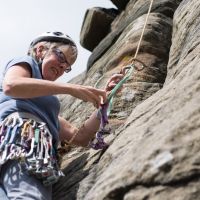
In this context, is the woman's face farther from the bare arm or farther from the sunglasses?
the bare arm

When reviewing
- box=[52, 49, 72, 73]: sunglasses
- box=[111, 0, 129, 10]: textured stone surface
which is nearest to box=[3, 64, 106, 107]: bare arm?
box=[52, 49, 72, 73]: sunglasses

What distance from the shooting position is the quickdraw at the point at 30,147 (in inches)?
149

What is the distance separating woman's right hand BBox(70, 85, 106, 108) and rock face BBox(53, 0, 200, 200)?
32cm

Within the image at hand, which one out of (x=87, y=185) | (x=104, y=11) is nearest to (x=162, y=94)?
(x=87, y=185)

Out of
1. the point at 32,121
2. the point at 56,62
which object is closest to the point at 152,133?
the point at 32,121

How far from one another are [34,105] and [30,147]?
0.50m

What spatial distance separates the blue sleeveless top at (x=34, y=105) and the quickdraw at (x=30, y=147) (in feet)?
0.35

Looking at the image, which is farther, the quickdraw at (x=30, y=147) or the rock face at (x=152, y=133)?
the quickdraw at (x=30, y=147)

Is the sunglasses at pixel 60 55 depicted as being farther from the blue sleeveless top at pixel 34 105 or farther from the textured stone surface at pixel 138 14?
the textured stone surface at pixel 138 14

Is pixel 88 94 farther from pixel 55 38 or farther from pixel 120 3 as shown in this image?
pixel 120 3

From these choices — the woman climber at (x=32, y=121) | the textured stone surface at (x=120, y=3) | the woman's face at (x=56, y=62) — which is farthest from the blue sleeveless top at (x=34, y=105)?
the textured stone surface at (x=120, y=3)

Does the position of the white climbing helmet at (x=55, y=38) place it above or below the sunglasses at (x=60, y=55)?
above

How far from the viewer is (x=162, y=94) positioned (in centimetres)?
386

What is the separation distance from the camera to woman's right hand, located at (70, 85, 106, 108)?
12.8 ft
